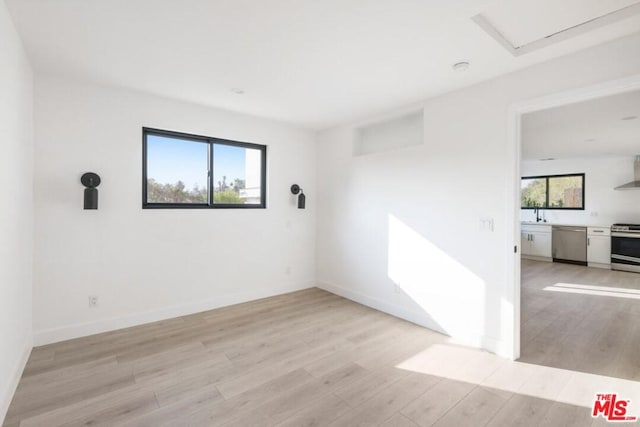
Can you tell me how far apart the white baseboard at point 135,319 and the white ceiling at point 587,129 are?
A: 417cm

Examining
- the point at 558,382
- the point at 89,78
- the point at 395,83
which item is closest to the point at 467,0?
the point at 395,83

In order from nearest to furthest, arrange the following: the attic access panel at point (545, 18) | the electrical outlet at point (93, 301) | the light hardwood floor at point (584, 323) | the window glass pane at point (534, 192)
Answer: the attic access panel at point (545, 18) < the light hardwood floor at point (584, 323) < the electrical outlet at point (93, 301) < the window glass pane at point (534, 192)

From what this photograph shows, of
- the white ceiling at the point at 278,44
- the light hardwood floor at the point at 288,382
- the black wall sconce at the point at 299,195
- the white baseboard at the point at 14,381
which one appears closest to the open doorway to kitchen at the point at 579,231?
the light hardwood floor at the point at 288,382

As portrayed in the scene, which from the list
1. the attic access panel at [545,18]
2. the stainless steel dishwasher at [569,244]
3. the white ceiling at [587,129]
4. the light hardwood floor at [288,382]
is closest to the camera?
the attic access panel at [545,18]

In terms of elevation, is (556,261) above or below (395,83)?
below

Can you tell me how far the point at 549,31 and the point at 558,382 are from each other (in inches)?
102

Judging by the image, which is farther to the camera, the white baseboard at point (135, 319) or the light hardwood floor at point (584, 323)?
the white baseboard at point (135, 319)

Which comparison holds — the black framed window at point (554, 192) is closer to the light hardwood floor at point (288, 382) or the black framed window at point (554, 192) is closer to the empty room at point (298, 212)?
the empty room at point (298, 212)

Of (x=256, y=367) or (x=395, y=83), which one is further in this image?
(x=395, y=83)

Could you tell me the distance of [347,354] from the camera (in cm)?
275

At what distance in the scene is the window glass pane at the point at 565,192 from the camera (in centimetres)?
720

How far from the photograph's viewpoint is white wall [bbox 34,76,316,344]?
9.55ft

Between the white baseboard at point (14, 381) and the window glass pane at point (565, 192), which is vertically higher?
the window glass pane at point (565, 192)

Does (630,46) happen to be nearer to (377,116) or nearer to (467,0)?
(467,0)
